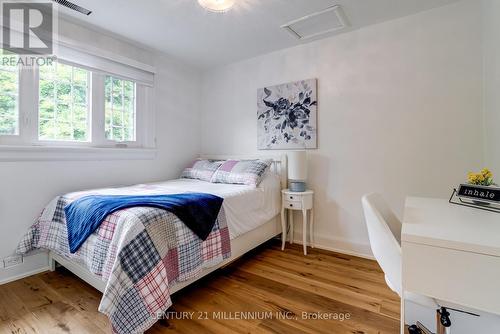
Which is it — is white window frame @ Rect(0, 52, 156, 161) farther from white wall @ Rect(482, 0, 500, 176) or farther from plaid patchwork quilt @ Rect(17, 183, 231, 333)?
white wall @ Rect(482, 0, 500, 176)

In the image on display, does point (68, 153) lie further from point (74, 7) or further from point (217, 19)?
point (217, 19)

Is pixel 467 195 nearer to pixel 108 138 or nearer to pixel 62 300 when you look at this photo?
pixel 62 300

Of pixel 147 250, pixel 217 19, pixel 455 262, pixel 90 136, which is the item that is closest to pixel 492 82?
pixel 455 262

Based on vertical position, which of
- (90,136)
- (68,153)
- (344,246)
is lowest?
(344,246)

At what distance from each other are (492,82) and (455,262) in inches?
70.1

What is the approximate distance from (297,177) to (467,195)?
1.52 meters

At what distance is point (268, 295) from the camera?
1802mm

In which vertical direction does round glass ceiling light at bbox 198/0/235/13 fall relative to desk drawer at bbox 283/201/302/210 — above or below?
above

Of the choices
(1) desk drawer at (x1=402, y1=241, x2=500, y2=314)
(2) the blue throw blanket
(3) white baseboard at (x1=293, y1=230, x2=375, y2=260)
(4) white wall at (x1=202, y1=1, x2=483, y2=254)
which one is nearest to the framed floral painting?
(4) white wall at (x1=202, y1=1, x2=483, y2=254)

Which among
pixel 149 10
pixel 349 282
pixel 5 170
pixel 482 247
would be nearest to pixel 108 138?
pixel 5 170

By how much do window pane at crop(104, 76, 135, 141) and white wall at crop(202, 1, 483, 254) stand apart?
5.58 ft

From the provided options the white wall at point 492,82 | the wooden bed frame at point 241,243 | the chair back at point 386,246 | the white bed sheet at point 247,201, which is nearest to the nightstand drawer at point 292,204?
the white bed sheet at point 247,201

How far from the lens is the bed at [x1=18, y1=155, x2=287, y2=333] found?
4.20 ft

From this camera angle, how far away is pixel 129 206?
1.53m
